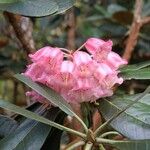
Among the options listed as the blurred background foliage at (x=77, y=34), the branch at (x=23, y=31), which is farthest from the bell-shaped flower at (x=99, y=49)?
the blurred background foliage at (x=77, y=34)

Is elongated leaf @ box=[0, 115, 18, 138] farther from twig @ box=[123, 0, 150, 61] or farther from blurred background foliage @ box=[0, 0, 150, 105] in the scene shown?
blurred background foliage @ box=[0, 0, 150, 105]

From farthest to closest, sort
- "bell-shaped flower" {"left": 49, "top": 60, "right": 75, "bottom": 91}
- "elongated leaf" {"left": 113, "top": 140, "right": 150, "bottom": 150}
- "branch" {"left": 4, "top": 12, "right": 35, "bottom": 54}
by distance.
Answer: "branch" {"left": 4, "top": 12, "right": 35, "bottom": 54} < "bell-shaped flower" {"left": 49, "top": 60, "right": 75, "bottom": 91} < "elongated leaf" {"left": 113, "top": 140, "right": 150, "bottom": 150}

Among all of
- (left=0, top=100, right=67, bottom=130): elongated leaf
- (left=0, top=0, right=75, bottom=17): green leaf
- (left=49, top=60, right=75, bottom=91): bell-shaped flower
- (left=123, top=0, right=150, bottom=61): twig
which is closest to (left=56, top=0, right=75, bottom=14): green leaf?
(left=0, top=0, right=75, bottom=17): green leaf

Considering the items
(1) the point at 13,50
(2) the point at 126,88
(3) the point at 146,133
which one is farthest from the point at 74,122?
(1) the point at 13,50

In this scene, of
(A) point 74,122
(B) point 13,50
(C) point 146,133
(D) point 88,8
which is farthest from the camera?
(D) point 88,8

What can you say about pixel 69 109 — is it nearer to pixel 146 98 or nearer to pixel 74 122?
pixel 146 98
